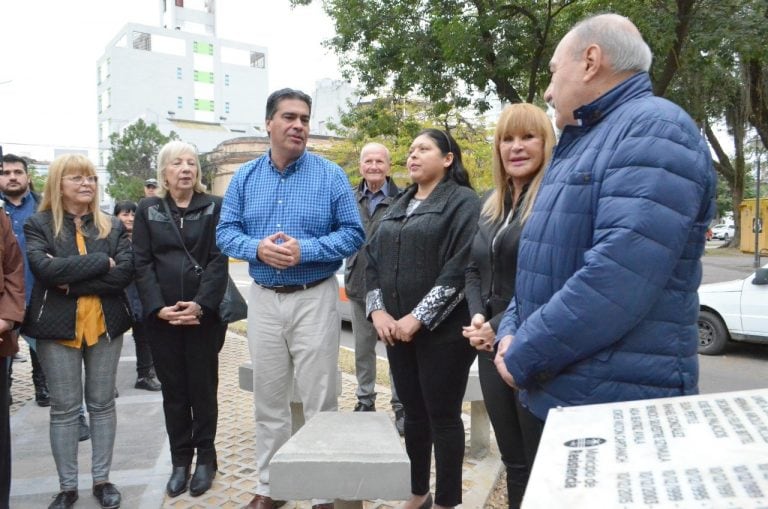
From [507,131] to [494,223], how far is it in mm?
428

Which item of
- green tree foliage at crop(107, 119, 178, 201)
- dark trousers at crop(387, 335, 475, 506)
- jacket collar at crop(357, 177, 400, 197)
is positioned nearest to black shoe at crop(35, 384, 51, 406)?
jacket collar at crop(357, 177, 400, 197)

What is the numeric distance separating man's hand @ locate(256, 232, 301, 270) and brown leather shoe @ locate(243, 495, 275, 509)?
1.30 metres

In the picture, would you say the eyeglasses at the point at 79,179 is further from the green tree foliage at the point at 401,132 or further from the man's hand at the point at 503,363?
the green tree foliage at the point at 401,132

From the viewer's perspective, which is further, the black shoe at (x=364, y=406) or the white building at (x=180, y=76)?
the white building at (x=180, y=76)

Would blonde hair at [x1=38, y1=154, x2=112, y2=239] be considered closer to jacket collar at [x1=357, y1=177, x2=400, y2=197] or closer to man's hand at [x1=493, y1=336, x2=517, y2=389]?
jacket collar at [x1=357, y1=177, x2=400, y2=197]

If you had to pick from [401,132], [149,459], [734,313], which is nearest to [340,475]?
[149,459]

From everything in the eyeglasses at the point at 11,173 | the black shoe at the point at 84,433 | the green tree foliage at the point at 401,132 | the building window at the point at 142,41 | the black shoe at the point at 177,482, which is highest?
the building window at the point at 142,41

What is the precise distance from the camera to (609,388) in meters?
1.68

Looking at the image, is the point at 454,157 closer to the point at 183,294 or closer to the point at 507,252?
the point at 507,252

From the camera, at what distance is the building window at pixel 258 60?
287 feet

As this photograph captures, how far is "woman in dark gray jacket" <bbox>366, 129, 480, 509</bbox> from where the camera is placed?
119 inches

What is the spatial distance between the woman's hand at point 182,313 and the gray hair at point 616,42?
8.53 feet

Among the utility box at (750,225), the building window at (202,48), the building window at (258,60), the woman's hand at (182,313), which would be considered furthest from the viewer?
the building window at (258,60)

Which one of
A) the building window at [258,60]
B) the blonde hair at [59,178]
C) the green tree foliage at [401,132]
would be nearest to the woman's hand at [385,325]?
the blonde hair at [59,178]
